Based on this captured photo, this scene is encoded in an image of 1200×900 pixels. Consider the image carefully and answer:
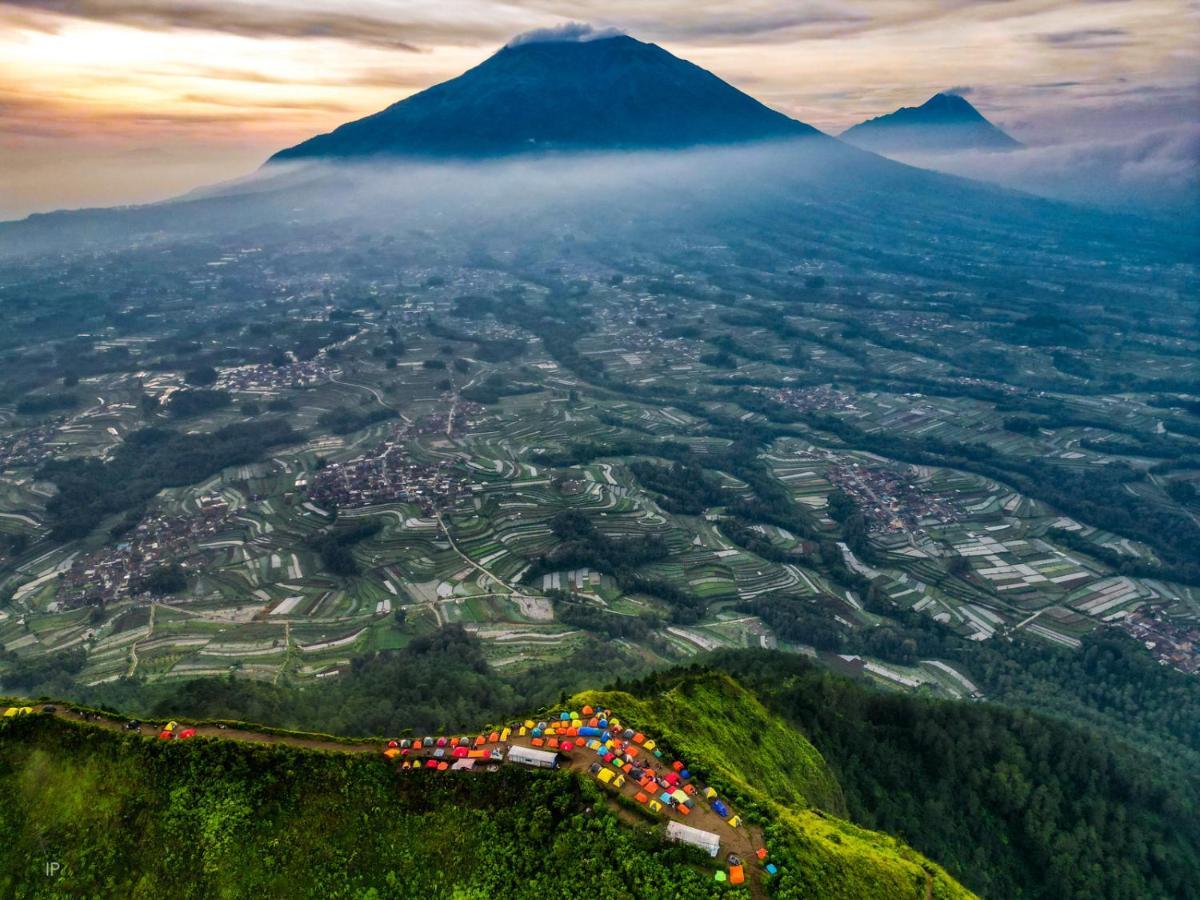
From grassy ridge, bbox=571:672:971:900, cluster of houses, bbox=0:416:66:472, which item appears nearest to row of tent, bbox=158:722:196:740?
grassy ridge, bbox=571:672:971:900

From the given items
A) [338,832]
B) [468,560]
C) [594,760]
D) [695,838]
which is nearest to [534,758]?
[594,760]

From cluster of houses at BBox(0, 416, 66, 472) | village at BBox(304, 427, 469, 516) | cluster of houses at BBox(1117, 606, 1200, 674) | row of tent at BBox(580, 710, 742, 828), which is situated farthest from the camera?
cluster of houses at BBox(0, 416, 66, 472)

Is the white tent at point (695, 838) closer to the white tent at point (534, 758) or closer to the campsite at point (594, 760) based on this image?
the campsite at point (594, 760)

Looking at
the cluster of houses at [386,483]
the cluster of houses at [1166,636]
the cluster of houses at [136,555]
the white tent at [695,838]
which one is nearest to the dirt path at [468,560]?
the cluster of houses at [386,483]

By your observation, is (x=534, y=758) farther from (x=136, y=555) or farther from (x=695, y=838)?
(x=136, y=555)

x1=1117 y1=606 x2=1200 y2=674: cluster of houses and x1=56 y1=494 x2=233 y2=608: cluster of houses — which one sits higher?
x1=56 y1=494 x2=233 y2=608: cluster of houses

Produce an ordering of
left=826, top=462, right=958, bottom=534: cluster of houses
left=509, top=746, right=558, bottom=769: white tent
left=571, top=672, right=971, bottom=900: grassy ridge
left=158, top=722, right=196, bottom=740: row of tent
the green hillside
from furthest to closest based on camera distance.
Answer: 1. left=826, top=462, right=958, bottom=534: cluster of houses
2. left=158, top=722, right=196, bottom=740: row of tent
3. left=509, top=746, right=558, bottom=769: white tent
4. left=571, top=672, right=971, bottom=900: grassy ridge
5. the green hillside

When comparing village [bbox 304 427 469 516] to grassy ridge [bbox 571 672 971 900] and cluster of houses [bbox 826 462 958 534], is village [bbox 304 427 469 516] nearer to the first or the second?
cluster of houses [bbox 826 462 958 534]
